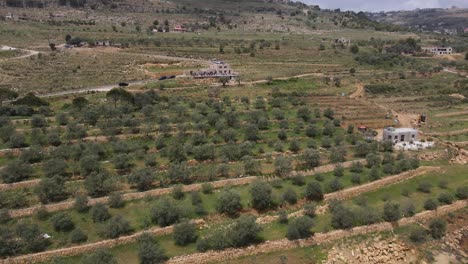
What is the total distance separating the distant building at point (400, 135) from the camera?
45.8 m

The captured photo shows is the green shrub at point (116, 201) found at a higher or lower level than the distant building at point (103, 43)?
lower

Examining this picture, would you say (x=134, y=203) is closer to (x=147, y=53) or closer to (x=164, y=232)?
(x=164, y=232)

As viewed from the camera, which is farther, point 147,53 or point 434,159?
point 147,53

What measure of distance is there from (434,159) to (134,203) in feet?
102

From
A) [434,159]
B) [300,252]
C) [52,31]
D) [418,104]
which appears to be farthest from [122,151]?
[52,31]

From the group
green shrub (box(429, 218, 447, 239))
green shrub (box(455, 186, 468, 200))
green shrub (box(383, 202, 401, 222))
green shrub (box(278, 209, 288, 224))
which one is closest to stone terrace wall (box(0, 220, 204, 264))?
green shrub (box(278, 209, 288, 224))

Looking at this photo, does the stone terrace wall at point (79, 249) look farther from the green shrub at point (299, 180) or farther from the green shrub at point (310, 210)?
the green shrub at point (299, 180)

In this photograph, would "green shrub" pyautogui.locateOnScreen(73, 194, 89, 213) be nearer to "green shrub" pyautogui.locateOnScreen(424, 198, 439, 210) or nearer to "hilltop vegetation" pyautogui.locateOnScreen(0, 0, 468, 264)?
"hilltop vegetation" pyautogui.locateOnScreen(0, 0, 468, 264)

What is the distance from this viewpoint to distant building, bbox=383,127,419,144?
150 ft

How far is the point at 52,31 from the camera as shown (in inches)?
4269

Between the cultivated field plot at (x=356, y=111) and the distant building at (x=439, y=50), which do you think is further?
the distant building at (x=439, y=50)

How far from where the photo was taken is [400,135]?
45.9 metres

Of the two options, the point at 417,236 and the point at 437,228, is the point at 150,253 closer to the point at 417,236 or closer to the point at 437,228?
the point at 417,236

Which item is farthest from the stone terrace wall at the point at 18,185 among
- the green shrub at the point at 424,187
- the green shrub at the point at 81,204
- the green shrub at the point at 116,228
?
the green shrub at the point at 424,187
